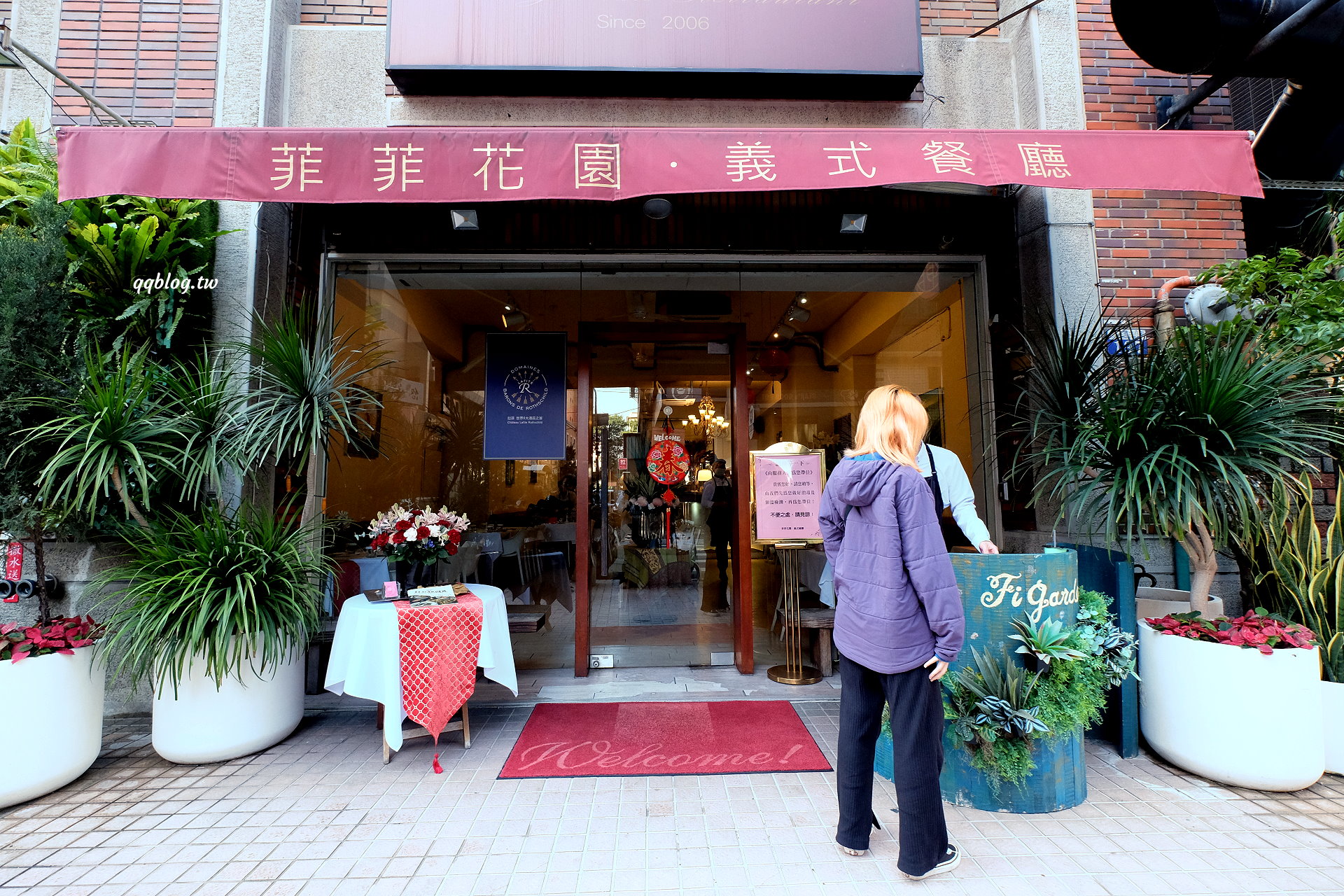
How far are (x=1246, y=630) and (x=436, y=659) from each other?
13.2ft

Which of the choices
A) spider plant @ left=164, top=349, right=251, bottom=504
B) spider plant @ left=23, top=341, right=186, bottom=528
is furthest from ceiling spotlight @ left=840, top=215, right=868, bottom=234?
spider plant @ left=23, top=341, right=186, bottom=528

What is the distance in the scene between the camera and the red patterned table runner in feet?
10.9

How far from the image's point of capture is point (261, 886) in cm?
228

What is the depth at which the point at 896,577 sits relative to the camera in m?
2.24

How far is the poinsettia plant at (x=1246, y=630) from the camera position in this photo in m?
2.93

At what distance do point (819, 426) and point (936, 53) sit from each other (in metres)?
3.26

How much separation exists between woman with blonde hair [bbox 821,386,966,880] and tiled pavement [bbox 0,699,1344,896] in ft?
0.77

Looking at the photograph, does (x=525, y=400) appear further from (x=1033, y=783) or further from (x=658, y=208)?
(x=1033, y=783)

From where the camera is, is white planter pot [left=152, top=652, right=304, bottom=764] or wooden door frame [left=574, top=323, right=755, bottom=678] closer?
white planter pot [left=152, top=652, right=304, bottom=764]

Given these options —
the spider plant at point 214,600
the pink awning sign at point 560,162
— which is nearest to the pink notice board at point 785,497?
the pink awning sign at point 560,162

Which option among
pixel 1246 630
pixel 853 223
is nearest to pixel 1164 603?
pixel 1246 630

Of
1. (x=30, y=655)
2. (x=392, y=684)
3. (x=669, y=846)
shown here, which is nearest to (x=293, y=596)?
(x=392, y=684)

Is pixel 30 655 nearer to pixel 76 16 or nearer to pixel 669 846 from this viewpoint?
pixel 669 846

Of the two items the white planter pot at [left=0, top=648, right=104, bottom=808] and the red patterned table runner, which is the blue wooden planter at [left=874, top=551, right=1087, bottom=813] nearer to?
the red patterned table runner
